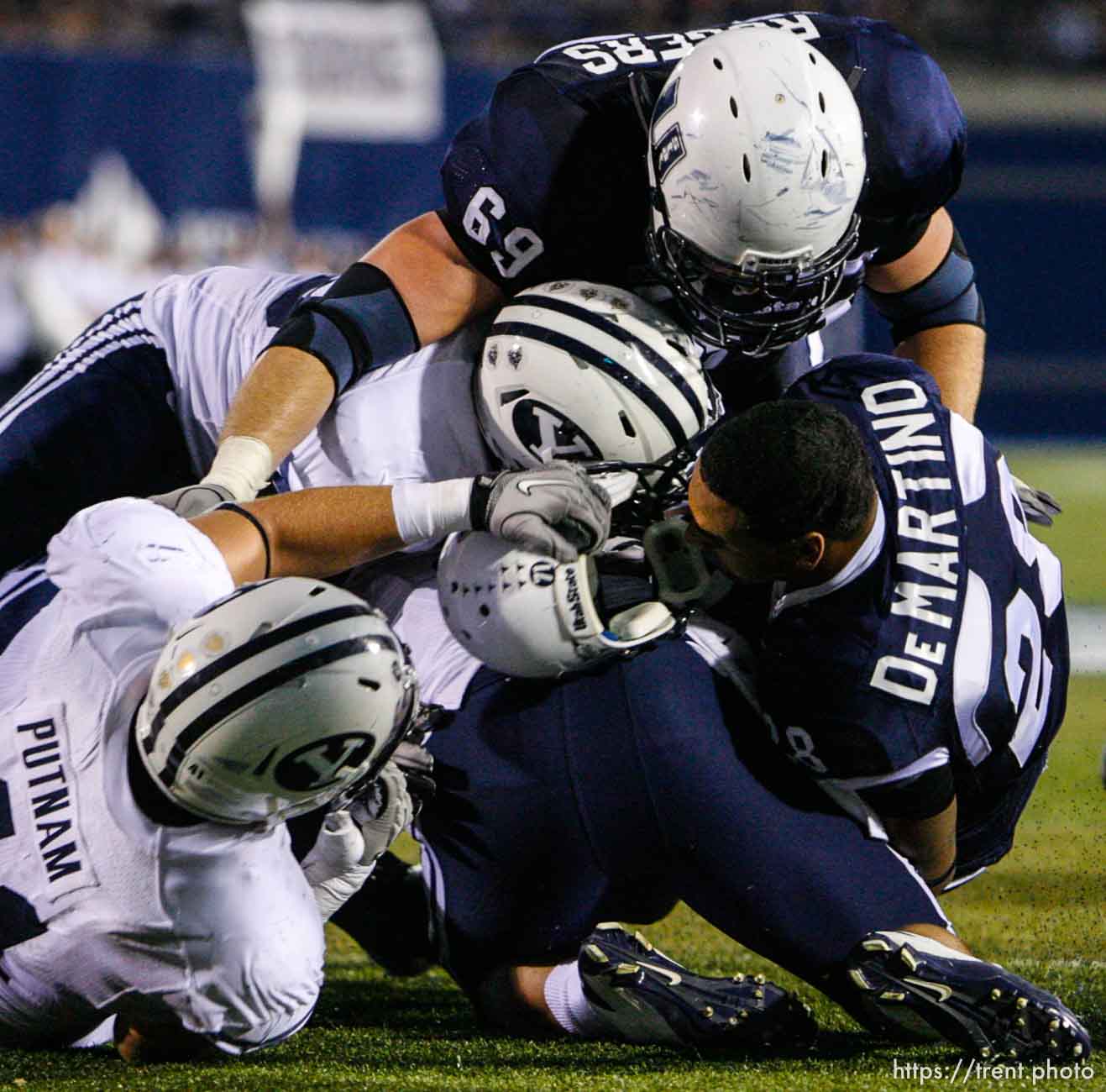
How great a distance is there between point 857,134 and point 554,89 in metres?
0.62

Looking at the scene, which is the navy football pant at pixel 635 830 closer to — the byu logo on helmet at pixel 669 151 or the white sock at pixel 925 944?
the white sock at pixel 925 944

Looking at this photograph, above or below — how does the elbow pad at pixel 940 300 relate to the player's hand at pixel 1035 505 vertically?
above

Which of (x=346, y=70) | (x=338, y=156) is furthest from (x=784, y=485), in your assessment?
(x=346, y=70)

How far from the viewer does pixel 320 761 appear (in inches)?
98.7

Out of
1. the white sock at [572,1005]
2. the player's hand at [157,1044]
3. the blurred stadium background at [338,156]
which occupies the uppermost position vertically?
the player's hand at [157,1044]

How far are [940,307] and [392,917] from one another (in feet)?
5.91

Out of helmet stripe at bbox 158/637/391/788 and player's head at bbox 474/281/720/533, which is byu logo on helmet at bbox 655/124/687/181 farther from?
helmet stripe at bbox 158/637/391/788

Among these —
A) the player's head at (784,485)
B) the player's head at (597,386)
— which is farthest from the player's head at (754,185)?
the player's head at (784,485)

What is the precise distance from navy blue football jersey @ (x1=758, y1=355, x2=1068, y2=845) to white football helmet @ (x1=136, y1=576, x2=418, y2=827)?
752 mm

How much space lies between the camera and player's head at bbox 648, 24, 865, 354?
322cm

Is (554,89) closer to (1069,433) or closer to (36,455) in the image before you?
(36,455)

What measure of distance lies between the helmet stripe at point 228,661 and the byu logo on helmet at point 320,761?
5.9 inches

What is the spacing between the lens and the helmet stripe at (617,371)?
10.5ft

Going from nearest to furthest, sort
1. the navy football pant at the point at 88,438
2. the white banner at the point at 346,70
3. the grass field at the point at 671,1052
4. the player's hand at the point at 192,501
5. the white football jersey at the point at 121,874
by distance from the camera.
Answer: the white football jersey at the point at 121,874
the grass field at the point at 671,1052
the player's hand at the point at 192,501
the navy football pant at the point at 88,438
the white banner at the point at 346,70
